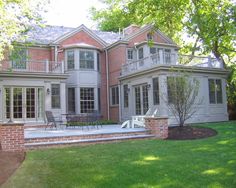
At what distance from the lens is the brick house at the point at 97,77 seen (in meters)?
16.7

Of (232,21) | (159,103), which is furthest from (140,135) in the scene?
(232,21)

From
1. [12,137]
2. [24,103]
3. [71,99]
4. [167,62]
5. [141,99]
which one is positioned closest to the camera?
[12,137]

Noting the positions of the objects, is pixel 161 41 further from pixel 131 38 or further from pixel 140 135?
pixel 140 135

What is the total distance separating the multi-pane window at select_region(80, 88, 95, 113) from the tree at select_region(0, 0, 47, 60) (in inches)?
310

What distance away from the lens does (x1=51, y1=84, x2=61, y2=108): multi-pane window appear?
58.1ft

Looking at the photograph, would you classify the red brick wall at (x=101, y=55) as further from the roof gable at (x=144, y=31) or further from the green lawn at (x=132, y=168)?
the green lawn at (x=132, y=168)

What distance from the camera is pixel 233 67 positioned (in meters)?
20.5

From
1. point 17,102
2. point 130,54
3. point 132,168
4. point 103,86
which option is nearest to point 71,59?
point 103,86

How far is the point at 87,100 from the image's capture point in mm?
20000

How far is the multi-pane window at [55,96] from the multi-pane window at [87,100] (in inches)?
86.8

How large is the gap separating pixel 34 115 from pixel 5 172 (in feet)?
38.7

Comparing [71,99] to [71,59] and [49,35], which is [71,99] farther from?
[49,35]

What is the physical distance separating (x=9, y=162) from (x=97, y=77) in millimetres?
13979

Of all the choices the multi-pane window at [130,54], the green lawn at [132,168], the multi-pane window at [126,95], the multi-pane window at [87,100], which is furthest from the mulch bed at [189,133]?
the multi-pane window at [130,54]
